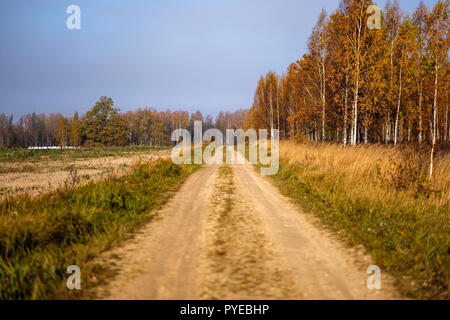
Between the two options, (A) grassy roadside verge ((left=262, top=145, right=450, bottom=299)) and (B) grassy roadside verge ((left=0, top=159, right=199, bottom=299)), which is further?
(A) grassy roadside verge ((left=262, top=145, right=450, bottom=299))

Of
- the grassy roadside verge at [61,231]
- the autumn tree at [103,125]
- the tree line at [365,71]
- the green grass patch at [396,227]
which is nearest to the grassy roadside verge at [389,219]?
the green grass patch at [396,227]

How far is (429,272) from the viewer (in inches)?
144

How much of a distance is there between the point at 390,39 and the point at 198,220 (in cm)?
2737

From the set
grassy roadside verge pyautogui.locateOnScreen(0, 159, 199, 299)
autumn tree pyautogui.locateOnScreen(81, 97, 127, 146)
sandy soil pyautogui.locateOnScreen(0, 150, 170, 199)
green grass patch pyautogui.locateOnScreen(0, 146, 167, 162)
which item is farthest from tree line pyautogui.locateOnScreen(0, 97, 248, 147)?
grassy roadside verge pyautogui.locateOnScreen(0, 159, 199, 299)

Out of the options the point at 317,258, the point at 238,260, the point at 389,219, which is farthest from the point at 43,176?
the point at 389,219

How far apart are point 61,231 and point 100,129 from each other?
260ft

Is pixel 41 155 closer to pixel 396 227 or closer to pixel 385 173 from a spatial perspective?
pixel 385 173

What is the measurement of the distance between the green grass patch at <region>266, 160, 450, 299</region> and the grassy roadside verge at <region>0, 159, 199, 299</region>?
4.52 m

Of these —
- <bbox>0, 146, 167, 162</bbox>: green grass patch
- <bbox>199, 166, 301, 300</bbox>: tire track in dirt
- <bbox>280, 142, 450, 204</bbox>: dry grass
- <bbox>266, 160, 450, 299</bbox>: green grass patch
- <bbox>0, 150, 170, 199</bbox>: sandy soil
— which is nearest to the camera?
<bbox>199, 166, 301, 300</bbox>: tire track in dirt

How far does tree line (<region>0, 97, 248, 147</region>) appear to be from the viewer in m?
75.3

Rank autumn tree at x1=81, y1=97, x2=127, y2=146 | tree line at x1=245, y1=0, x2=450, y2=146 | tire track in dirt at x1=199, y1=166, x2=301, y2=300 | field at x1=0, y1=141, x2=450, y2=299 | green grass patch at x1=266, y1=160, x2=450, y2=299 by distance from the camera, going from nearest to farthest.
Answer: tire track in dirt at x1=199, y1=166, x2=301, y2=300
field at x1=0, y1=141, x2=450, y2=299
green grass patch at x1=266, y1=160, x2=450, y2=299
tree line at x1=245, y1=0, x2=450, y2=146
autumn tree at x1=81, y1=97, x2=127, y2=146

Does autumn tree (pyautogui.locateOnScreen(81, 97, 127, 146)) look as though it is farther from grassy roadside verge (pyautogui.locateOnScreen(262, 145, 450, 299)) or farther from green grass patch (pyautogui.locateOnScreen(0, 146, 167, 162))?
grassy roadside verge (pyautogui.locateOnScreen(262, 145, 450, 299))

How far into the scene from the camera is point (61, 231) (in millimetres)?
5000

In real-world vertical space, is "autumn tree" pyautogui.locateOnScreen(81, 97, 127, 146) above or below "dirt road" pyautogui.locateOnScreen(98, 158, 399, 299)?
above
